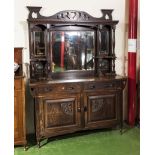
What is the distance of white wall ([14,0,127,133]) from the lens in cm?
326

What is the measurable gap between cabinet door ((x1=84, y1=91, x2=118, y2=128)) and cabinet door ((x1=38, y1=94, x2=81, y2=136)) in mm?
146

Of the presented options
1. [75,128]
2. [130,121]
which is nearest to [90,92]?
[75,128]

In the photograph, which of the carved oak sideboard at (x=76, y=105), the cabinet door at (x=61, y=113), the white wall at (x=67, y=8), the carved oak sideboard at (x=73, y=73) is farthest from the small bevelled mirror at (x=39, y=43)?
the cabinet door at (x=61, y=113)

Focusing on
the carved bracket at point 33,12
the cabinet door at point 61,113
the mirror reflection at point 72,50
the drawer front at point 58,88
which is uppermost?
the carved bracket at point 33,12

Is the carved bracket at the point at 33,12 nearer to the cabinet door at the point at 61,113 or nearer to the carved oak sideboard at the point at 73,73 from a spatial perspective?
the carved oak sideboard at the point at 73,73

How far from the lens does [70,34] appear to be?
11.4 ft

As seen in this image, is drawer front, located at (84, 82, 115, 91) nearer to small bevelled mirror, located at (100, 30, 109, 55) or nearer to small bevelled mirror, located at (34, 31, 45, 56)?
small bevelled mirror, located at (100, 30, 109, 55)

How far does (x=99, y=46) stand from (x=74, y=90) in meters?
0.86

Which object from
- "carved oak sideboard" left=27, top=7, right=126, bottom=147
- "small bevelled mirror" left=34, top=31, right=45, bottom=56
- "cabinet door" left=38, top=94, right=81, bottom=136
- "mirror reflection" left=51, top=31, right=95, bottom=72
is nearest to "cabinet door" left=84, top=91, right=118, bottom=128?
"carved oak sideboard" left=27, top=7, right=126, bottom=147

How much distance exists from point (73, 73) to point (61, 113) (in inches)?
27.0

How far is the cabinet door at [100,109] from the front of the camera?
129 inches

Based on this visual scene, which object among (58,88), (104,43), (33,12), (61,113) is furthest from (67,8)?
(61,113)
